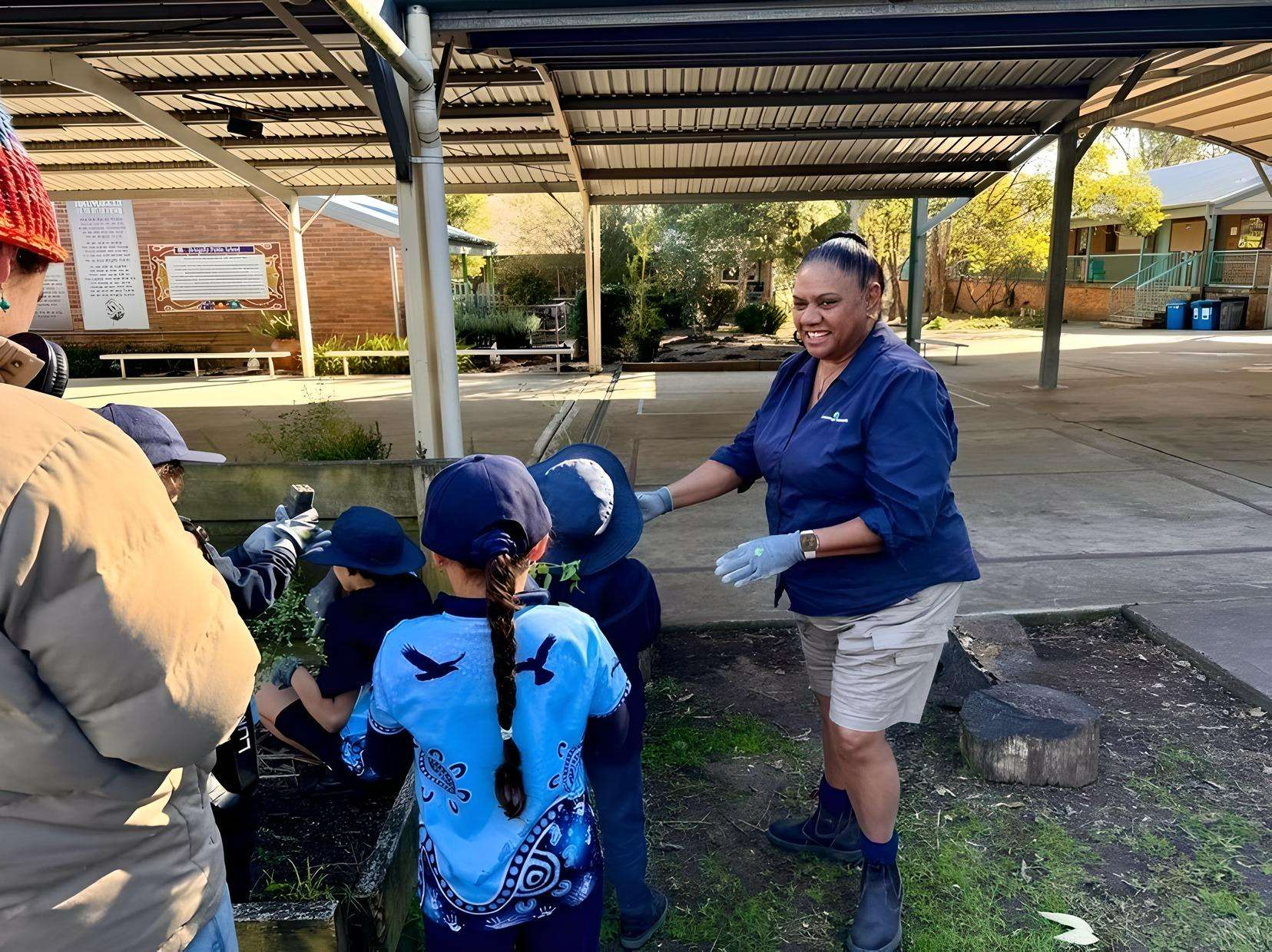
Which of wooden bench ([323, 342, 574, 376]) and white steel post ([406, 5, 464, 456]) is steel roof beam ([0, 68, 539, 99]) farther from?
wooden bench ([323, 342, 574, 376])

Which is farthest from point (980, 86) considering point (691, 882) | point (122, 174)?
point (122, 174)

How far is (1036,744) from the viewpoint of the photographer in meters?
2.95

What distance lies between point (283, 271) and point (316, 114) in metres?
8.12

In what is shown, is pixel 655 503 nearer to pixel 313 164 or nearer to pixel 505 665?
pixel 505 665

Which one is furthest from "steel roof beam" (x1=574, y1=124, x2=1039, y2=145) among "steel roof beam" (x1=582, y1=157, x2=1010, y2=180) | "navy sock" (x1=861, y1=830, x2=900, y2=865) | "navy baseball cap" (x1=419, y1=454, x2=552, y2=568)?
"navy baseball cap" (x1=419, y1=454, x2=552, y2=568)

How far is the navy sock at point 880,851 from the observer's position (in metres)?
2.28

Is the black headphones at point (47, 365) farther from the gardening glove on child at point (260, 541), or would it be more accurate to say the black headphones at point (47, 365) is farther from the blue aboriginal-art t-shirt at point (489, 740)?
the gardening glove on child at point (260, 541)

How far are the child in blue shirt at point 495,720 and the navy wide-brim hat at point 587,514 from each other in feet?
1.49

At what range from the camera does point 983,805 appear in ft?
9.54

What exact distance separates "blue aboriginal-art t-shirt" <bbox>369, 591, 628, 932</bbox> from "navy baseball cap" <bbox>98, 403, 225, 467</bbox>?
0.92 meters

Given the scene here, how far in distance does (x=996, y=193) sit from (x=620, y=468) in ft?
86.6

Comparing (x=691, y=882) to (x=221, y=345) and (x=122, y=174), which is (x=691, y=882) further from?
(x=221, y=345)

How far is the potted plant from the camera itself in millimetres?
16547

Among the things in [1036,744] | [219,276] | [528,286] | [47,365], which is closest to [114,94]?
[47,365]
